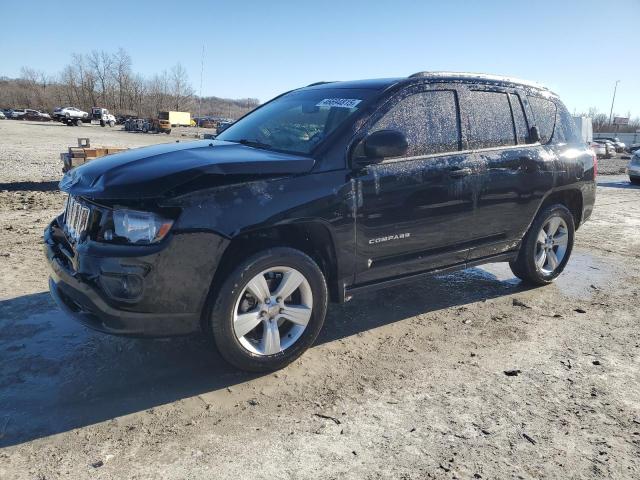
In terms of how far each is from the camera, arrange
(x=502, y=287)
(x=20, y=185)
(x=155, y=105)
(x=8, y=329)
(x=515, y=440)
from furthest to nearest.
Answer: (x=155, y=105) → (x=20, y=185) → (x=502, y=287) → (x=8, y=329) → (x=515, y=440)

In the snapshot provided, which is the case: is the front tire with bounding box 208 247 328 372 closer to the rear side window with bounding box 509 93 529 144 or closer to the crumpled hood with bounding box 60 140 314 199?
the crumpled hood with bounding box 60 140 314 199

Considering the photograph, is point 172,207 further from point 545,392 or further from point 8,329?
point 545,392

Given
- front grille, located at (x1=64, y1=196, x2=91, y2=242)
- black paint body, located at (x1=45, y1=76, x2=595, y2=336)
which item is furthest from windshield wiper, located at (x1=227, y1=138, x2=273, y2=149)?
front grille, located at (x1=64, y1=196, x2=91, y2=242)

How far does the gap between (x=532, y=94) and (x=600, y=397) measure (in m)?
3.10

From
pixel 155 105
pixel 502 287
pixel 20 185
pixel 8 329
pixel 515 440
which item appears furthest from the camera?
pixel 155 105

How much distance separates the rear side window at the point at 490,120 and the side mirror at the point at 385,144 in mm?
1064

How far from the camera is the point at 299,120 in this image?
159 inches

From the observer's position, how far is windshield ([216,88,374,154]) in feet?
12.2

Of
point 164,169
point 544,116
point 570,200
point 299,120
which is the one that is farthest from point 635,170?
point 164,169

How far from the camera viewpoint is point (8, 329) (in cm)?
376

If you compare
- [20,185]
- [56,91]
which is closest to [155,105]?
[56,91]

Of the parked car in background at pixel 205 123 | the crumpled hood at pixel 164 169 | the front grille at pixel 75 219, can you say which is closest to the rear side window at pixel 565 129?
the crumpled hood at pixel 164 169

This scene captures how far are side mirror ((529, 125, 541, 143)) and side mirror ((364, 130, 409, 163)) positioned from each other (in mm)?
1974

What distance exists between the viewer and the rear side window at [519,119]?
15.6ft
